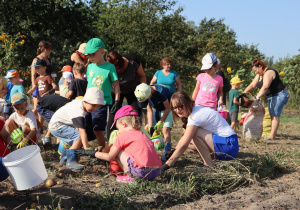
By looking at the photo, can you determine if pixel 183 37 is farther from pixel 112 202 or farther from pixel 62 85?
pixel 112 202

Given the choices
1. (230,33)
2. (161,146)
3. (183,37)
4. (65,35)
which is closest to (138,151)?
(161,146)

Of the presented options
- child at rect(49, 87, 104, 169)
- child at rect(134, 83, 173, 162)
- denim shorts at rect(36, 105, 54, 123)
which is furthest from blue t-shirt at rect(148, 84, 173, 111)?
denim shorts at rect(36, 105, 54, 123)

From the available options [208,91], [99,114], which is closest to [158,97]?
[99,114]

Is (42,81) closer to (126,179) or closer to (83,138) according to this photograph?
(83,138)

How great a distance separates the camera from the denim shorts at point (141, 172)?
3.80 meters

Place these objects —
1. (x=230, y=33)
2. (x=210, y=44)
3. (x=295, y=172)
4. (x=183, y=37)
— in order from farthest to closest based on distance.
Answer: (x=230, y=33) < (x=210, y=44) < (x=183, y=37) < (x=295, y=172)

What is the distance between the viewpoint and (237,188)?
13.4ft

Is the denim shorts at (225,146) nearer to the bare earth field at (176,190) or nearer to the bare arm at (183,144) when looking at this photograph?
the bare earth field at (176,190)

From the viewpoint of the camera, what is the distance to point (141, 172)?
381cm

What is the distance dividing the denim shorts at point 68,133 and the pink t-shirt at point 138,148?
43.2 inches

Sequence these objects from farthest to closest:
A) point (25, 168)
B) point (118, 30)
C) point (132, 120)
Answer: point (118, 30), point (132, 120), point (25, 168)

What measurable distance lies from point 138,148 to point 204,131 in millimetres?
1049

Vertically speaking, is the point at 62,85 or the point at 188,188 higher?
the point at 62,85

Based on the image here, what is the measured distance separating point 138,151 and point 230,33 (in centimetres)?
3457
